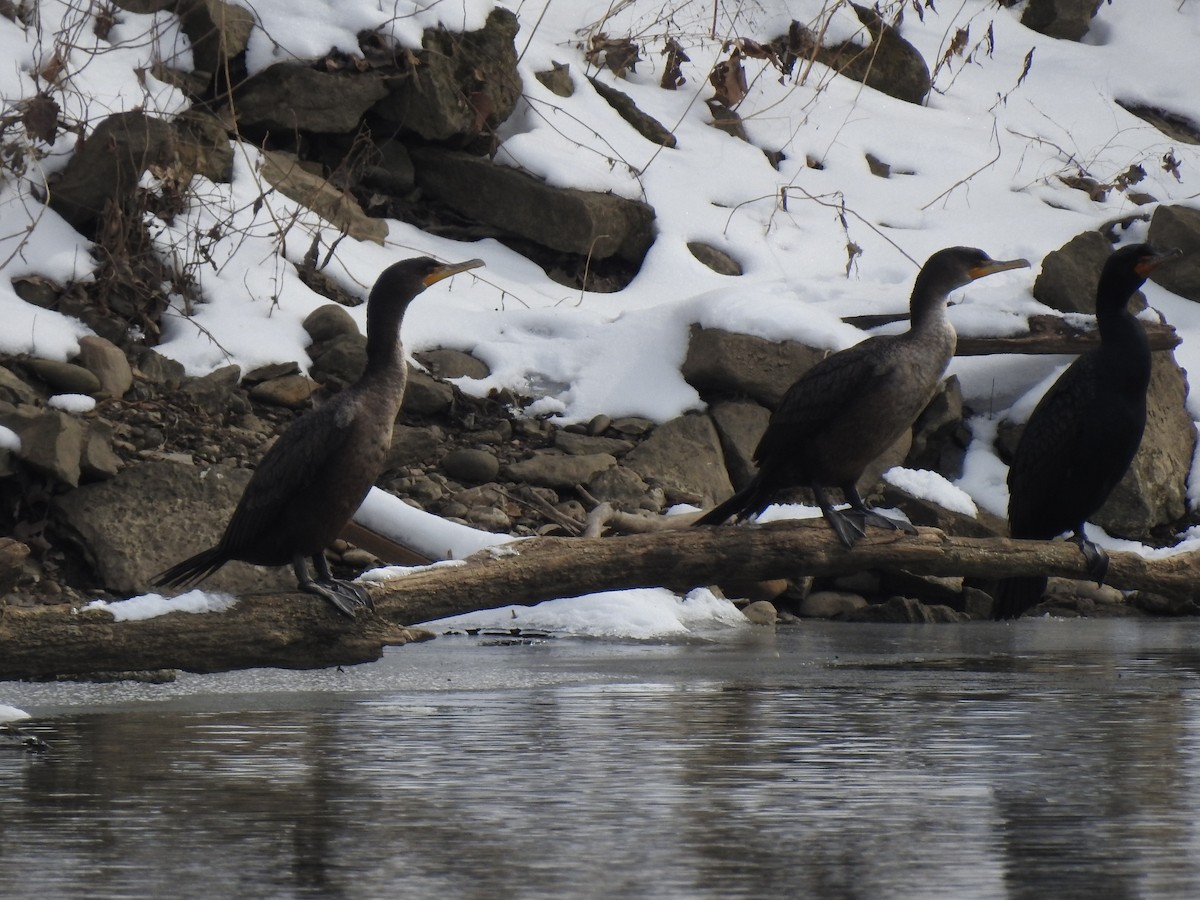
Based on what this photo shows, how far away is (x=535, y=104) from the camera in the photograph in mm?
13477

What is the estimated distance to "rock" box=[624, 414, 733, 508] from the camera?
9.91 m

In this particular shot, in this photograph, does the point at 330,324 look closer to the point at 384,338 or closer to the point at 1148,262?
the point at 384,338

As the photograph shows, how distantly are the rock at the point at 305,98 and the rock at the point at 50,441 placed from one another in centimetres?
424

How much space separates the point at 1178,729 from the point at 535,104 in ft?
32.1

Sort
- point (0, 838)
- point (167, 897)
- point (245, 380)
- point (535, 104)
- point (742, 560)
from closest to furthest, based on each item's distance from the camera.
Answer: point (167, 897) → point (0, 838) → point (742, 560) → point (245, 380) → point (535, 104)

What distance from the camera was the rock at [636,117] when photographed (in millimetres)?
14070

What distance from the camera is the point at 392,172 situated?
12.9m

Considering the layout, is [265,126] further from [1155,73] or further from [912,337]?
[1155,73]

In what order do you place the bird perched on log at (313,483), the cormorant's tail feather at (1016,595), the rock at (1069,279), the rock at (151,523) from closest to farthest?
the bird perched on log at (313,483), the cormorant's tail feather at (1016,595), the rock at (151,523), the rock at (1069,279)

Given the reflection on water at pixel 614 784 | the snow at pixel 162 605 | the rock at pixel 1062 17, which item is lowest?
the reflection on water at pixel 614 784

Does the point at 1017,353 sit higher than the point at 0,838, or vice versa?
the point at 1017,353

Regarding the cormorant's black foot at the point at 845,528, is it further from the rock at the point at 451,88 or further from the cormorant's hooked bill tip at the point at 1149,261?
the rock at the point at 451,88

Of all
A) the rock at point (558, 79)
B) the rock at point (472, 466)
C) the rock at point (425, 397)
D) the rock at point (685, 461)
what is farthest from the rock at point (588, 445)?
the rock at point (558, 79)

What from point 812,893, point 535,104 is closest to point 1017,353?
point 535,104
